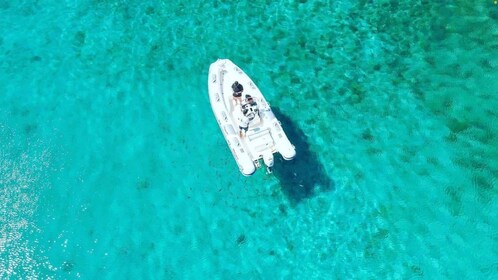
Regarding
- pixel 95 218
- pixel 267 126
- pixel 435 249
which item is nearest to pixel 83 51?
pixel 95 218

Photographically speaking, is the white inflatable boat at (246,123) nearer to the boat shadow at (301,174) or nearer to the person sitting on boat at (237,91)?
the person sitting on boat at (237,91)

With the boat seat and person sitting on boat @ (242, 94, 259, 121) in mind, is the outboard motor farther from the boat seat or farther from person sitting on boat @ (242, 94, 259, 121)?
person sitting on boat @ (242, 94, 259, 121)

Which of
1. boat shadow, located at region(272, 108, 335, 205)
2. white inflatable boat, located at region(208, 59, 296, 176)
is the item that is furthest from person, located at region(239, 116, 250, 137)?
boat shadow, located at region(272, 108, 335, 205)

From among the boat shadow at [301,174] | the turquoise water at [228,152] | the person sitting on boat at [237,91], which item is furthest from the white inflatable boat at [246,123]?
the turquoise water at [228,152]

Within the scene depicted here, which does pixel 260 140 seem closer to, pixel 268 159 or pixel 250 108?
pixel 268 159

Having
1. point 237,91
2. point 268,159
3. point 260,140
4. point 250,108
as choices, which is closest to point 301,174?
point 268,159
